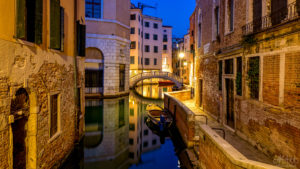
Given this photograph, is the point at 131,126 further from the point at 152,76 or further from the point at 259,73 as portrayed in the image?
the point at 152,76

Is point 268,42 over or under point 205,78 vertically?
over

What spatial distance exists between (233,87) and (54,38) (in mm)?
6719

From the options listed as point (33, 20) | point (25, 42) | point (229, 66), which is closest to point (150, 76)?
point (229, 66)

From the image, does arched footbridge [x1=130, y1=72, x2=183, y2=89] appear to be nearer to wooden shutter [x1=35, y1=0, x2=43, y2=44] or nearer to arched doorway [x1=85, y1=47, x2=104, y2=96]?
arched doorway [x1=85, y1=47, x2=104, y2=96]

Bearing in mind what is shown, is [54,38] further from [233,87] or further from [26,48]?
[233,87]

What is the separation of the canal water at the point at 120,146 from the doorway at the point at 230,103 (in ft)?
8.95

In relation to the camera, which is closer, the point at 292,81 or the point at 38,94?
the point at 38,94

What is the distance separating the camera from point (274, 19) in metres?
5.88

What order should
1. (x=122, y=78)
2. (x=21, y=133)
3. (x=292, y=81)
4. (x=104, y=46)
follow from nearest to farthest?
1. (x=21, y=133)
2. (x=292, y=81)
3. (x=104, y=46)
4. (x=122, y=78)

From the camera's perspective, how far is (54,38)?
5277mm

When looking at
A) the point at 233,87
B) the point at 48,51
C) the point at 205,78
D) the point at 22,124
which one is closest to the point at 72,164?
the point at 22,124

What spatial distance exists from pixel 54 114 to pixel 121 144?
453 centimetres

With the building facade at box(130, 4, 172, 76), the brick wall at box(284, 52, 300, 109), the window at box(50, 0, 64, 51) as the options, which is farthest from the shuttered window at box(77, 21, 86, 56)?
the building facade at box(130, 4, 172, 76)

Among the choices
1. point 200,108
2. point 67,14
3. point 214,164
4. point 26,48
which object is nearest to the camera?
point 26,48
